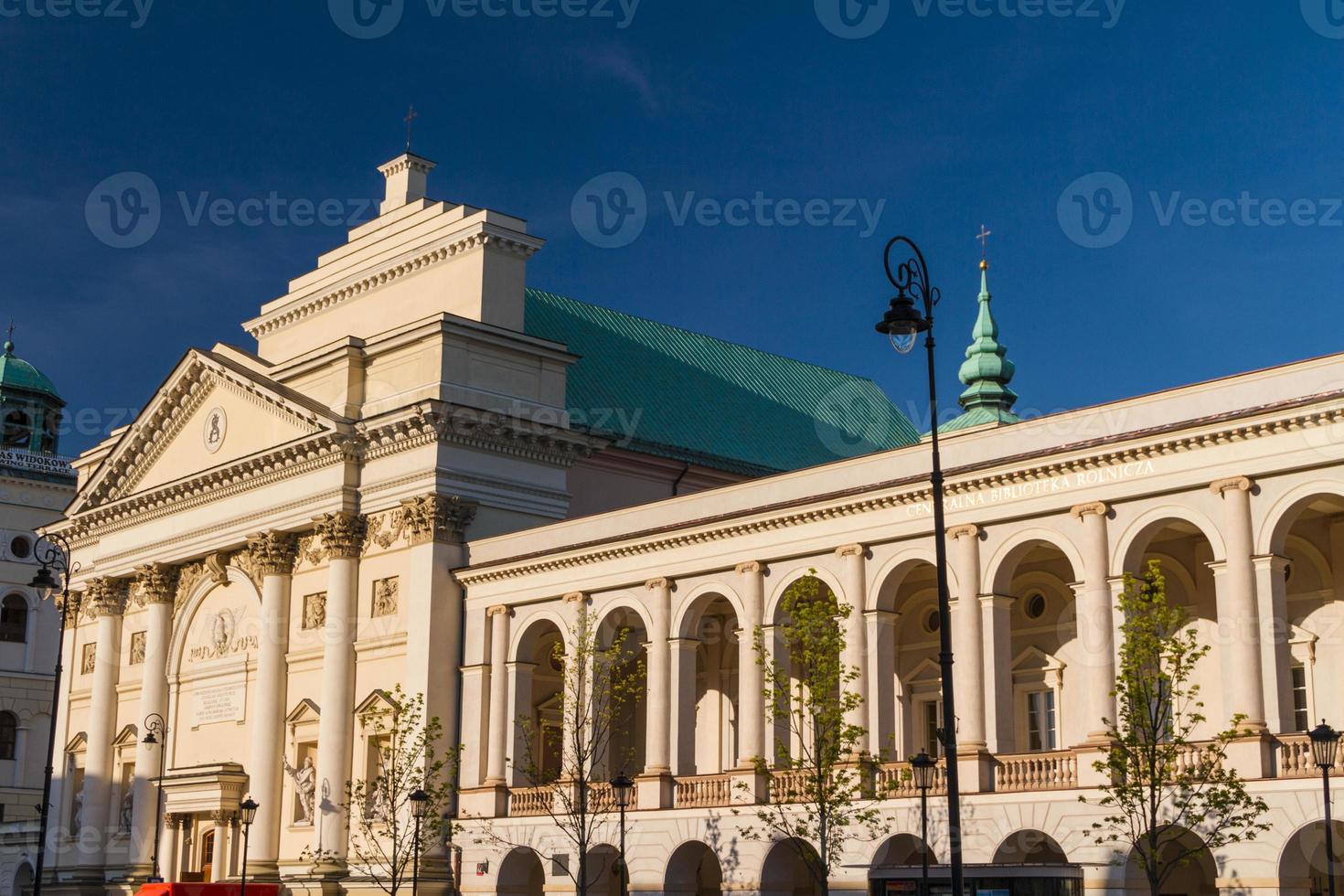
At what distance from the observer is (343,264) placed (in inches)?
2218

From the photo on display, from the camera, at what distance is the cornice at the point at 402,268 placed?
50.5m

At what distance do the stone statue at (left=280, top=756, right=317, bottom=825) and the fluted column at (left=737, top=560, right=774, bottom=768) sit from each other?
1546 cm

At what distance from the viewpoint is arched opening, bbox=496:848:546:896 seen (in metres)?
44.5

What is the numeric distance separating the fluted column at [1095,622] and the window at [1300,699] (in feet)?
13.0

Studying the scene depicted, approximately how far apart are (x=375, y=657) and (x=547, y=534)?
6.69m

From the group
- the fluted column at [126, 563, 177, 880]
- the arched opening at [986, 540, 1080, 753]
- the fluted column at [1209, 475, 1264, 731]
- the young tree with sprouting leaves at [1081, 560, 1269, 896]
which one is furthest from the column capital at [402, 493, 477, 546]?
the fluted column at [1209, 475, 1264, 731]

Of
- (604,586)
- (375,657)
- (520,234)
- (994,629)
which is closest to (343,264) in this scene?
(520,234)

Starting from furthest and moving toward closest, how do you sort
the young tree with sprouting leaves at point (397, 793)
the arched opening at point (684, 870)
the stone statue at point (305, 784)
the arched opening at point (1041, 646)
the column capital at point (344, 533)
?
the column capital at point (344, 533)
the stone statue at point (305, 784)
the young tree with sprouting leaves at point (397, 793)
the arched opening at point (684, 870)
the arched opening at point (1041, 646)

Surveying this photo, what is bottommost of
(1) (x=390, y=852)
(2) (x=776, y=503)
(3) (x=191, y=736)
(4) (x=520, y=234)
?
(1) (x=390, y=852)

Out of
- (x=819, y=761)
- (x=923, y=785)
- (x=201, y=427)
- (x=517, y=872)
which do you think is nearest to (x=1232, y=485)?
(x=923, y=785)

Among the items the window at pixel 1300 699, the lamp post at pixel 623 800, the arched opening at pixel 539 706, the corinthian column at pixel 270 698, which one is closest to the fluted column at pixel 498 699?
the arched opening at pixel 539 706

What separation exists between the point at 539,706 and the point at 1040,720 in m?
15.2

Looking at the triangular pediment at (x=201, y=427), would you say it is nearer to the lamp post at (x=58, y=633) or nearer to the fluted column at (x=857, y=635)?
the lamp post at (x=58, y=633)

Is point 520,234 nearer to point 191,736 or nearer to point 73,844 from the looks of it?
point 191,736
